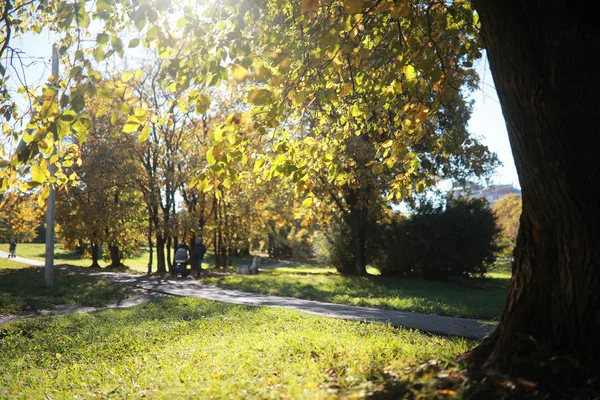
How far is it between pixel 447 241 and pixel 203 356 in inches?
695

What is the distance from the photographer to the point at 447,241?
68.8 ft

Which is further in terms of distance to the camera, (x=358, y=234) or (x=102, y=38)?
(x=358, y=234)

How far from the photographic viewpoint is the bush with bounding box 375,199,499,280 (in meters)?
21.1

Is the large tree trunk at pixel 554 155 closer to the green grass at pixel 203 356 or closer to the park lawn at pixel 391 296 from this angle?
the green grass at pixel 203 356

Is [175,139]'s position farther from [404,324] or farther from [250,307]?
[404,324]

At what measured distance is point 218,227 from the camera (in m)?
26.4

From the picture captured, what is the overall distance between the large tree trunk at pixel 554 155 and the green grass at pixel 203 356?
1213 mm

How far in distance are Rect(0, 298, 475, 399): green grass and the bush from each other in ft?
46.3

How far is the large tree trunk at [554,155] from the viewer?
308 cm

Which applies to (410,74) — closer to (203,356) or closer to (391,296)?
(203,356)

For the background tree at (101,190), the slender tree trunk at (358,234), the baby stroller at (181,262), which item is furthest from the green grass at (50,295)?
the slender tree trunk at (358,234)

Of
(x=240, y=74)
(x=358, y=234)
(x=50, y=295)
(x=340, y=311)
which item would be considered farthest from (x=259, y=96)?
(x=358, y=234)

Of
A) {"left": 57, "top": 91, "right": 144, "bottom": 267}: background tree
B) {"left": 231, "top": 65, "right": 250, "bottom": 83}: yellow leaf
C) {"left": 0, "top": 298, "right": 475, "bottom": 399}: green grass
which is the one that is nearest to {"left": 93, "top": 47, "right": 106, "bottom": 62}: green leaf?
{"left": 231, "top": 65, "right": 250, "bottom": 83}: yellow leaf

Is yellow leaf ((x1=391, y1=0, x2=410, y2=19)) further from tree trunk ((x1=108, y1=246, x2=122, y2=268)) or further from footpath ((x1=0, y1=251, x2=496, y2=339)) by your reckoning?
tree trunk ((x1=108, y1=246, x2=122, y2=268))
